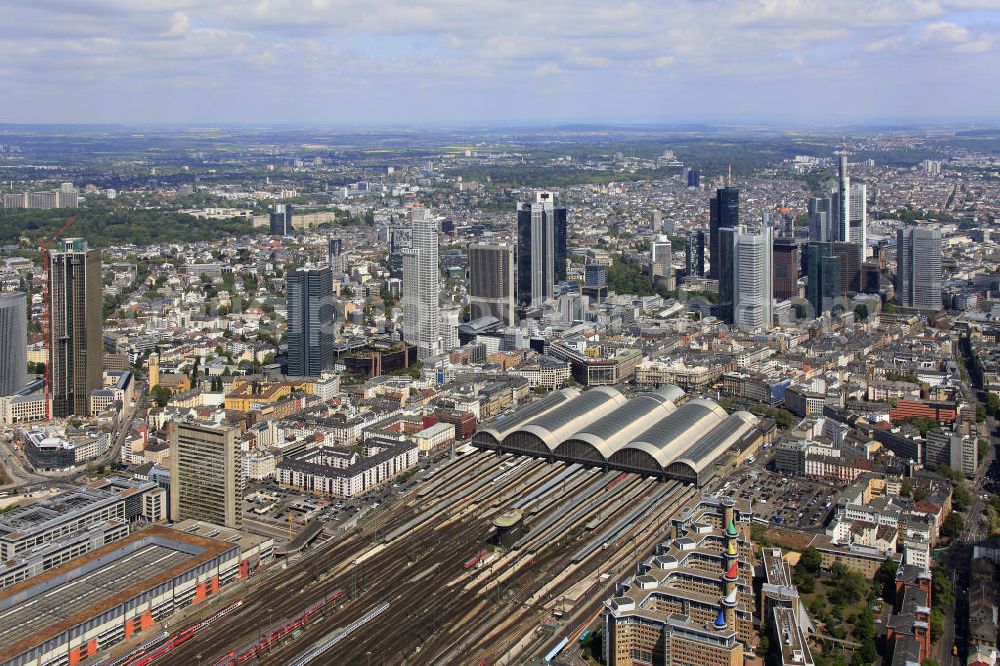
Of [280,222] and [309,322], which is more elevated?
[280,222]

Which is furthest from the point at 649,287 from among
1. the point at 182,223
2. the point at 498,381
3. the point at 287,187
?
the point at 287,187

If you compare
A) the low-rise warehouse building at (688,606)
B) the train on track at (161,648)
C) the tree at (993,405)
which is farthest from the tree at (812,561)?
the tree at (993,405)

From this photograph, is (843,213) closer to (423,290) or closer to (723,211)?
(723,211)

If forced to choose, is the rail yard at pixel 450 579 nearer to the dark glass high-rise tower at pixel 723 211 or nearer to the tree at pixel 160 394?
the tree at pixel 160 394

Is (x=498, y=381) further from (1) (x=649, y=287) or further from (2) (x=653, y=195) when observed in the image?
(2) (x=653, y=195)

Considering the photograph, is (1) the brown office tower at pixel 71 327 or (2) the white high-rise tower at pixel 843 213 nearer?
(1) the brown office tower at pixel 71 327

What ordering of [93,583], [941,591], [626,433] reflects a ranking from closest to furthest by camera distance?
[93,583], [941,591], [626,433]

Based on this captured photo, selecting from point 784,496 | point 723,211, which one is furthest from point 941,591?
point 723,211
